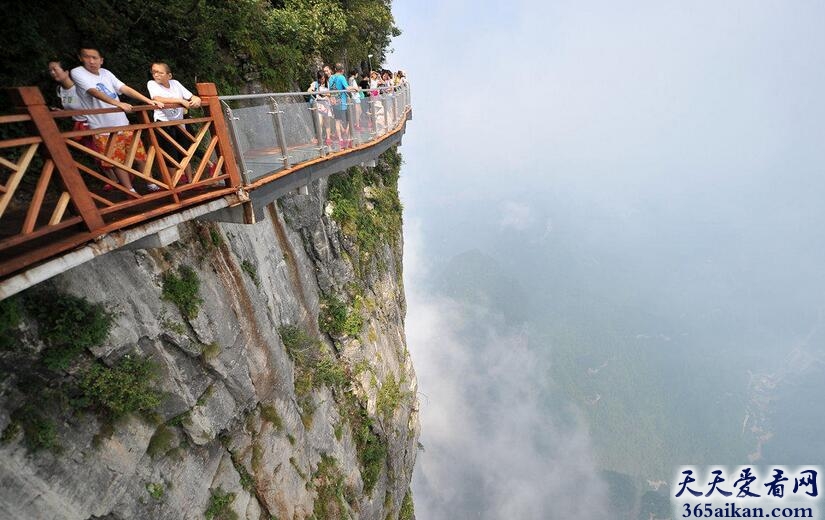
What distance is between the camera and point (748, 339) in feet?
605

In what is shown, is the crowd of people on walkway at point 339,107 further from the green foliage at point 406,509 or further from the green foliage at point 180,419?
the green foliage at point 406,509

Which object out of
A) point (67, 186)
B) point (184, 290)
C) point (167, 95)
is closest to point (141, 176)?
point (67, 186)

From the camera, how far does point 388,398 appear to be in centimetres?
1420

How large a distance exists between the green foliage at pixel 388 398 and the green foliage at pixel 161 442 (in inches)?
323

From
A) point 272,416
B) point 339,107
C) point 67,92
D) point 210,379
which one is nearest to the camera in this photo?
point 67,92

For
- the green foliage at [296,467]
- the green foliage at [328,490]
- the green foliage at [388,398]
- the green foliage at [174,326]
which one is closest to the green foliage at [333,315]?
the green foliage at [388,398]

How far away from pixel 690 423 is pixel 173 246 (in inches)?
6694

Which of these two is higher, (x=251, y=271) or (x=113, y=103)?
(x=113, y=103)

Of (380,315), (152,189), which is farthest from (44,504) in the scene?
(380,315)

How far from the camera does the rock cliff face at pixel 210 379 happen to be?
4453mm

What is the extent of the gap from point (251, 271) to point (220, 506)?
478cm

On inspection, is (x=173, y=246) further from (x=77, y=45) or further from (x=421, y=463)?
(x=421, y=463)

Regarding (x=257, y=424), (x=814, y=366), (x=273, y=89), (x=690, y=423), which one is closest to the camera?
(x=257, y=424)

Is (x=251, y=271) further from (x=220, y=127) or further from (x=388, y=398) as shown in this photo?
(x=388, y=398)
